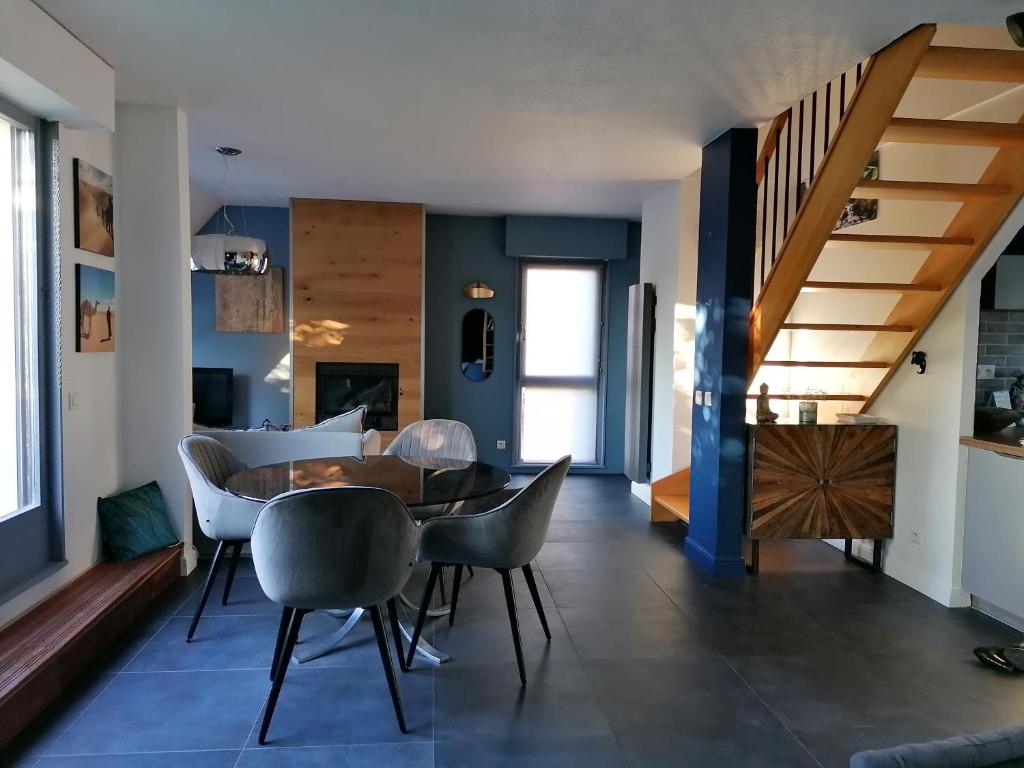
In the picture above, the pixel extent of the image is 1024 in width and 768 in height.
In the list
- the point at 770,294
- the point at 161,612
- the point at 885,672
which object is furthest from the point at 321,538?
the point at 770,294

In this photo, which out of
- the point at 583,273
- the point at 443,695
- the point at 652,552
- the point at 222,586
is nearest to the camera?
the point at 443,695

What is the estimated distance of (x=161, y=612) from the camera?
3463mm

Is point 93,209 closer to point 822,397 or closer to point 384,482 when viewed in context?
point 384,482

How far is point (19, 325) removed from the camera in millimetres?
3080

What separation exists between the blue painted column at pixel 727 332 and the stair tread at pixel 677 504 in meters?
0.61

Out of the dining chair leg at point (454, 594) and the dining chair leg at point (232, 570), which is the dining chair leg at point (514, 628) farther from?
the dining chair leg at point (232, 570)

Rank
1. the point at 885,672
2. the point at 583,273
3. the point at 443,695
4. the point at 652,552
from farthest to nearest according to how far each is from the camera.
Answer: the point at 583,273
the point at 652,552
the point at 885,672
the point at 443,695

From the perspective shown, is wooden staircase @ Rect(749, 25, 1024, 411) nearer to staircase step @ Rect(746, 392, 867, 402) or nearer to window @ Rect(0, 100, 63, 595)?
staircase step @ Rect(746, 392, 867, 402)

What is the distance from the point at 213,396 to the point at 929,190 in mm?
6075

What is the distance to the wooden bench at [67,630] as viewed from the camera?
95.1 inches

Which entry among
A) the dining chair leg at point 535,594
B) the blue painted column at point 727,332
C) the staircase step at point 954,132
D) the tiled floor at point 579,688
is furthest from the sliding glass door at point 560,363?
the staircase step at point 954,132

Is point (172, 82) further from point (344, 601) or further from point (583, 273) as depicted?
point (583, 273)

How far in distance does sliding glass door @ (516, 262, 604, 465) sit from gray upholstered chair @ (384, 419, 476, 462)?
312 centimetres

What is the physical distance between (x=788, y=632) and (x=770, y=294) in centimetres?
184
